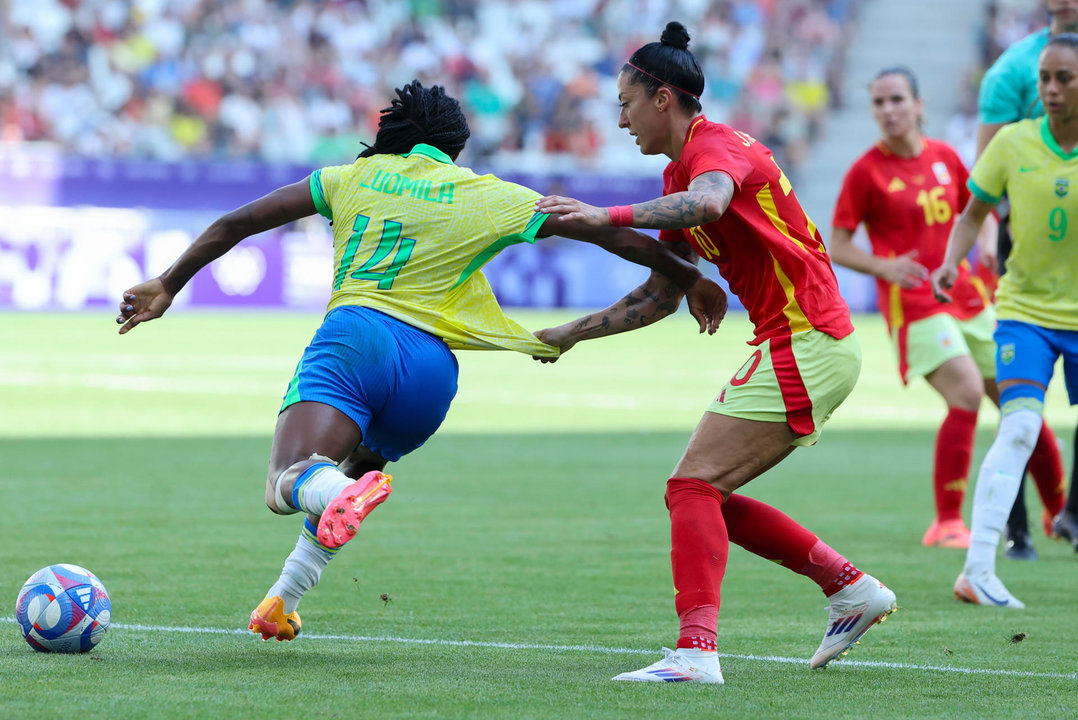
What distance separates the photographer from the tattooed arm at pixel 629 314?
567cm

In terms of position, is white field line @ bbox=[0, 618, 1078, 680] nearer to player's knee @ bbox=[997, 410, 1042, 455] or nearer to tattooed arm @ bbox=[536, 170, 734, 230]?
tattooed arm @ bbox=[536, 170, 734, 230]

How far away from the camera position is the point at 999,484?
6836mm

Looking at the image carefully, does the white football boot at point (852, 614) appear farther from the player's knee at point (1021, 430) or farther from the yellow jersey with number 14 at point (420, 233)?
the player's knee at point (1021, 430)

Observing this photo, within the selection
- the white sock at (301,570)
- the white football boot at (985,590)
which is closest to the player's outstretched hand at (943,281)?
the white football boot at (985,590)

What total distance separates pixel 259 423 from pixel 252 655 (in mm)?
9144

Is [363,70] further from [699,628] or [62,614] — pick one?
[699,628]

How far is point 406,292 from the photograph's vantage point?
5367 mm

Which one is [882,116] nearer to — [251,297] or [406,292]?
[406,292]

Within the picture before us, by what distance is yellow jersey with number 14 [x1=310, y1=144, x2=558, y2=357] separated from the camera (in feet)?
17.5

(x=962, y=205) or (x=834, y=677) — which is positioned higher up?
(x=962, y=205)

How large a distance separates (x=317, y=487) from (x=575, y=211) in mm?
1149

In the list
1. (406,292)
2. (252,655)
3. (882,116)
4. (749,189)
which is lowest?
(252,655)

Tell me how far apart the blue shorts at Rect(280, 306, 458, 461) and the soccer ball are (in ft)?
2.98

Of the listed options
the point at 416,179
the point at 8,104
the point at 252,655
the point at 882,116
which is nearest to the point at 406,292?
the point at 416,179
